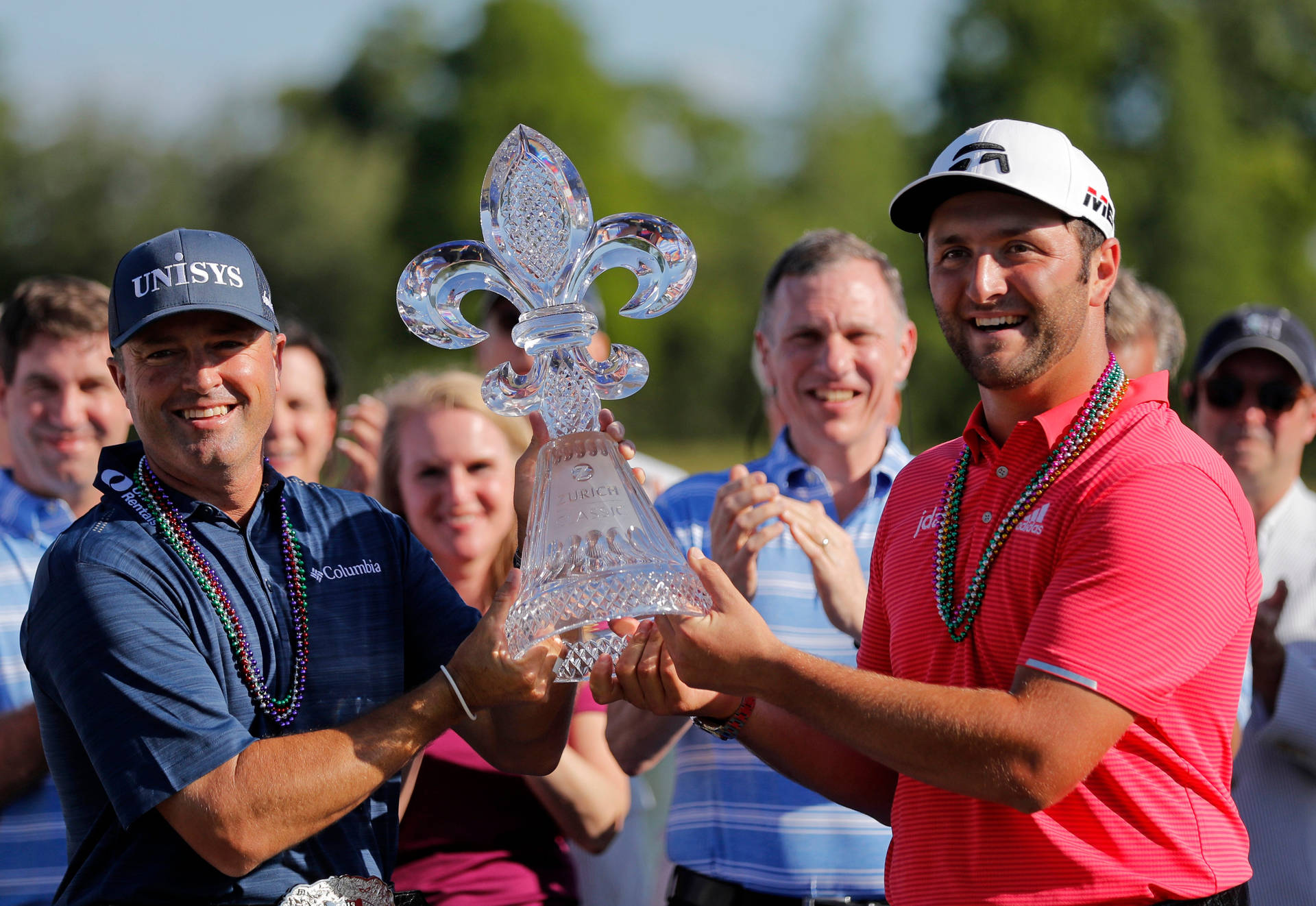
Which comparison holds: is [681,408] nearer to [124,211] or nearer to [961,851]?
[124,211]

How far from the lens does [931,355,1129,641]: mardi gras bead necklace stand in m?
3.05

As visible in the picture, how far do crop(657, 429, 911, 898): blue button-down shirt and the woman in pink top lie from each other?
13.0 inches

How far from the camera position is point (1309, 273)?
53750 millimetres

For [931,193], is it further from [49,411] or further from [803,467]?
[49,411]

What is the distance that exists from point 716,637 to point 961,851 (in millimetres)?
731

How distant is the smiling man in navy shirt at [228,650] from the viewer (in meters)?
2.96

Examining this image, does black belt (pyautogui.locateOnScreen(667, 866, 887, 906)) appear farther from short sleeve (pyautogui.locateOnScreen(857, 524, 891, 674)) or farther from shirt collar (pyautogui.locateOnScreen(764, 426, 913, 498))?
shirt collar (pyautogui.locateOnScreen(764, 426, 913, 498))

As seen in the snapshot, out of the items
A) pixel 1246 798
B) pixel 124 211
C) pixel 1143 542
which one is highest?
pixel 124 211

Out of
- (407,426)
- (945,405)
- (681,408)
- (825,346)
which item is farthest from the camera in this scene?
(681,408)

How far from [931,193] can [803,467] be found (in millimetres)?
1731

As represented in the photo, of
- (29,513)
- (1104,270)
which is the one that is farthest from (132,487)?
(1104,270)

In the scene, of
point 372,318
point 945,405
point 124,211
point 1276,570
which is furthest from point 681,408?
point 1276,570

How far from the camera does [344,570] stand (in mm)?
3400

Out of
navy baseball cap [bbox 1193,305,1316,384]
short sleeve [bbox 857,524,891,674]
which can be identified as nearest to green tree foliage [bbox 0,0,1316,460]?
navy baseball cap [bbox 1193,305,1316,384]
